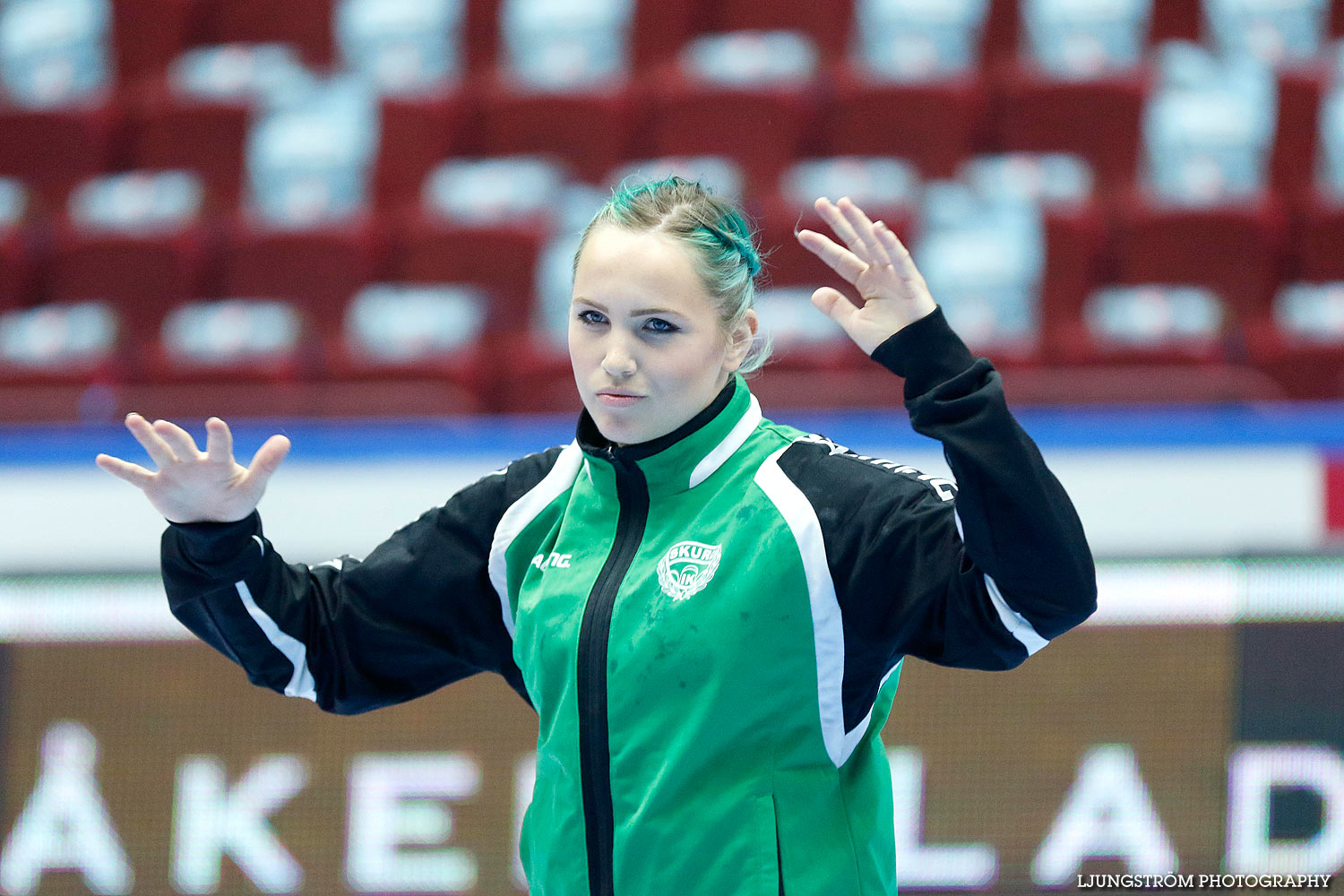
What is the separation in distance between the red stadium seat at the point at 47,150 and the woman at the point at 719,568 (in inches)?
241

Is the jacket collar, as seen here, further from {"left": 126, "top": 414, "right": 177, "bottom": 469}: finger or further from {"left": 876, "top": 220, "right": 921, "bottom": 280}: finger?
{"left": 126, "top": 414, "right": 177, "bottom": 469}: finger

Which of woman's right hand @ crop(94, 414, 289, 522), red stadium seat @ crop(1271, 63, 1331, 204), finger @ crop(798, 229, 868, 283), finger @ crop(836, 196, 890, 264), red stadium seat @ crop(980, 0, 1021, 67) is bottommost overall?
woman's right hand @ crop(94, 414, 289, 522)

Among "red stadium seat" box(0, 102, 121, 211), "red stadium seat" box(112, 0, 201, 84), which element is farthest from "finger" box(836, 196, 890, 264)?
"red stadium seat" box(112, 0, 201, 84)

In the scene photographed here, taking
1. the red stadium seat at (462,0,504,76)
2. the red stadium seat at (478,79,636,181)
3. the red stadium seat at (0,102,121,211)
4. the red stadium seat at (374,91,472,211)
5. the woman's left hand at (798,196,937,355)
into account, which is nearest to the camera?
the woman's left hand at (798,196,937,355)

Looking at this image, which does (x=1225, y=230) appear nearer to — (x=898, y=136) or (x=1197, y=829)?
(x=898, y=136)

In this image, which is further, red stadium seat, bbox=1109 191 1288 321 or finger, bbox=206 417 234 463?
red stadium seat, bbox=1109 191 1288 321

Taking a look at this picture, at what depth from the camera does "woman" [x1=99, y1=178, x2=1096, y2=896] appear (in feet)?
5.68

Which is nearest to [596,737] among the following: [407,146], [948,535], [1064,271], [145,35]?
[948,535]

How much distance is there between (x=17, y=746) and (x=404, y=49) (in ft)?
17.0

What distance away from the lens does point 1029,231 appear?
611cm

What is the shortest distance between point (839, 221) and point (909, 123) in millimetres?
5237

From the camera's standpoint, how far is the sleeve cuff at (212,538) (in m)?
1.99

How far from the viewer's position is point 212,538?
199 cm

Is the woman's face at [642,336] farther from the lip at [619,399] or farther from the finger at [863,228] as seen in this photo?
the finger at [863,228]
